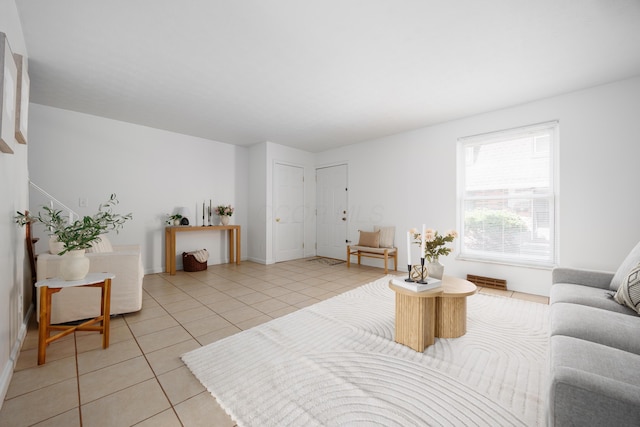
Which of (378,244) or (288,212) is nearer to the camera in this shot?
(378,244)

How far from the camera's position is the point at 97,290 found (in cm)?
250

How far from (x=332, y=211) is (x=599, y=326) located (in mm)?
4765

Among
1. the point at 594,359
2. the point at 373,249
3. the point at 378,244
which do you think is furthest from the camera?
the point at 378,244

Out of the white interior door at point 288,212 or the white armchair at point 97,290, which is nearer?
the white armchair at point 97,290

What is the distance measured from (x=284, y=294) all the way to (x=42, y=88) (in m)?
3.73

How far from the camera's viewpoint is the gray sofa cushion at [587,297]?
1738 millimetres

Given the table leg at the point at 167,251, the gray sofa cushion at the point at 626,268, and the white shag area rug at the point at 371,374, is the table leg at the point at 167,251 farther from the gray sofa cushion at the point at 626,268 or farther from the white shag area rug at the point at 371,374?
the gray sofa cushion at the point at 626,268

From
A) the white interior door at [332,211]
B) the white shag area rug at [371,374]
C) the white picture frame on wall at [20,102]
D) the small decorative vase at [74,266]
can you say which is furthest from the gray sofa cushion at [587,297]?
the white picture frame on wall at [20,102]

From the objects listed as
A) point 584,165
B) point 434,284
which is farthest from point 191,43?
point 584,165

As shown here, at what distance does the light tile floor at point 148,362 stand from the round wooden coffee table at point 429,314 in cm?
123

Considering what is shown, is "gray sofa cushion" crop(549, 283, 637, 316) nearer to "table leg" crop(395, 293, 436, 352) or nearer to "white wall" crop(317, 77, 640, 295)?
"table leg" crop(395, 293, 436, 352)

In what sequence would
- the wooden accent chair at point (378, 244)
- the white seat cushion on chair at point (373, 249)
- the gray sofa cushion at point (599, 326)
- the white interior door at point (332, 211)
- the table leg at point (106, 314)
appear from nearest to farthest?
the gray sofa cushion at point (599, 326) → the table leg at point (106, 314) → the white seat cushion on chair at point (373, 249) → the wooden accent chair at point (378, 244) → the white interior door at point (332, 211)

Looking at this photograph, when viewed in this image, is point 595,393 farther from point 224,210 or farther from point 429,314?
point 224,210

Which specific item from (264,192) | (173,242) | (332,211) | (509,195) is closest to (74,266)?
(173,242)
